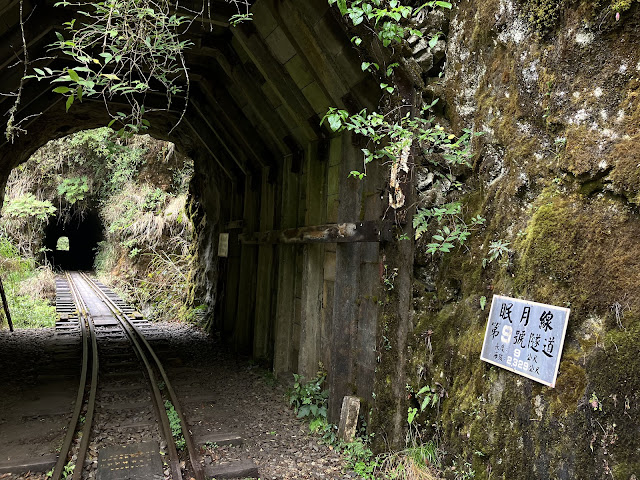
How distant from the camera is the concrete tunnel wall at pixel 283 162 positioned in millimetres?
5082

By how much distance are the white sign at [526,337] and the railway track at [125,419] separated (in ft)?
9.81

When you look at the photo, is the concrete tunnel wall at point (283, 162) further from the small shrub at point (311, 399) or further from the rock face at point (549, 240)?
the rock face at point (549, 240)

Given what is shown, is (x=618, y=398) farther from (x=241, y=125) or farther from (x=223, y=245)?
(x=223, y=245)

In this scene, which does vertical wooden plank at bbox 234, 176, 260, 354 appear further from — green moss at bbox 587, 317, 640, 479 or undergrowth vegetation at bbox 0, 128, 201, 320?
green moss at bbox 587, 317, 640, 479

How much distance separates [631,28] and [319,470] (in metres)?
4.50

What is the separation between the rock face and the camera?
8.52 feet

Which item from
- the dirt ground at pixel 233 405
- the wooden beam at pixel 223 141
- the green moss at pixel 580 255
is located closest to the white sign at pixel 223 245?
the wooden beam at pixel 223 141

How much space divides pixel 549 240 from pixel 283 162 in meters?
5.33

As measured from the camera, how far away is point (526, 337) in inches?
118

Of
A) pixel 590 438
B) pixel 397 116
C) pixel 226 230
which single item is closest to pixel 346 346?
pixel 397 116

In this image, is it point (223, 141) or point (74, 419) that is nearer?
point (74, 419)

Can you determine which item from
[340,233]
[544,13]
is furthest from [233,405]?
[544,13]

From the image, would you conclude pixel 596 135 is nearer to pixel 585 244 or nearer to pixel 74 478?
pixel 585 244

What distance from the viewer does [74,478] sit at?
4.06 meters
